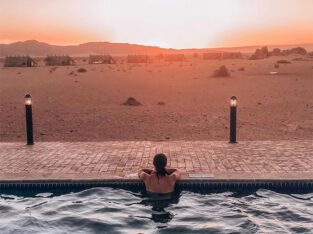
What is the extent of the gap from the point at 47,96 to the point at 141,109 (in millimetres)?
7705

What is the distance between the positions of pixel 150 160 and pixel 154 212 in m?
2.37

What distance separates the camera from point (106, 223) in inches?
306

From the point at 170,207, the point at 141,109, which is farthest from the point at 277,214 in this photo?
the point at 141,109

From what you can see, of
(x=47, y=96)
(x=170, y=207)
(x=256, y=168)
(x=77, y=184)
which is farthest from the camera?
(x=47, y=96)

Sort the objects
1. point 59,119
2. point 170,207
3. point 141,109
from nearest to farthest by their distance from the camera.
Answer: point 170,207 → point 59,119 → point 141,109

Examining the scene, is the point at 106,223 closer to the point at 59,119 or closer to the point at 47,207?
the point at 47,207

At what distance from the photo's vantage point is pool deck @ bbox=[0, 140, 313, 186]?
9.30m

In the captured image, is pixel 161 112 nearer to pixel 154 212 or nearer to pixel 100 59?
pixel 154 212

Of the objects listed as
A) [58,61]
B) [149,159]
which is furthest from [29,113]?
[58,61]

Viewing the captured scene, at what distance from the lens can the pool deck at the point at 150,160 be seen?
366 inches

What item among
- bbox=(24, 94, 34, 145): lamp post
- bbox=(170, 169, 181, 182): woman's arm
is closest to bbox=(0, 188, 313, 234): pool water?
bbox=(170, 169, 181, 182): woman's arm

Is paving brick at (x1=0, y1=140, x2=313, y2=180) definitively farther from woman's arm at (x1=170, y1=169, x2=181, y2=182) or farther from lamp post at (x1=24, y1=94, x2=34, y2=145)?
woman's arm at (x1=170, y1=169, x2=181, y2=182)

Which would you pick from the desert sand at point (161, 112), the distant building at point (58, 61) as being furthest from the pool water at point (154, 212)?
the distant building at point (58, 61)

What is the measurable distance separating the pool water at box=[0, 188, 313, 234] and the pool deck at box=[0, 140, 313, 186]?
1.11 feet
